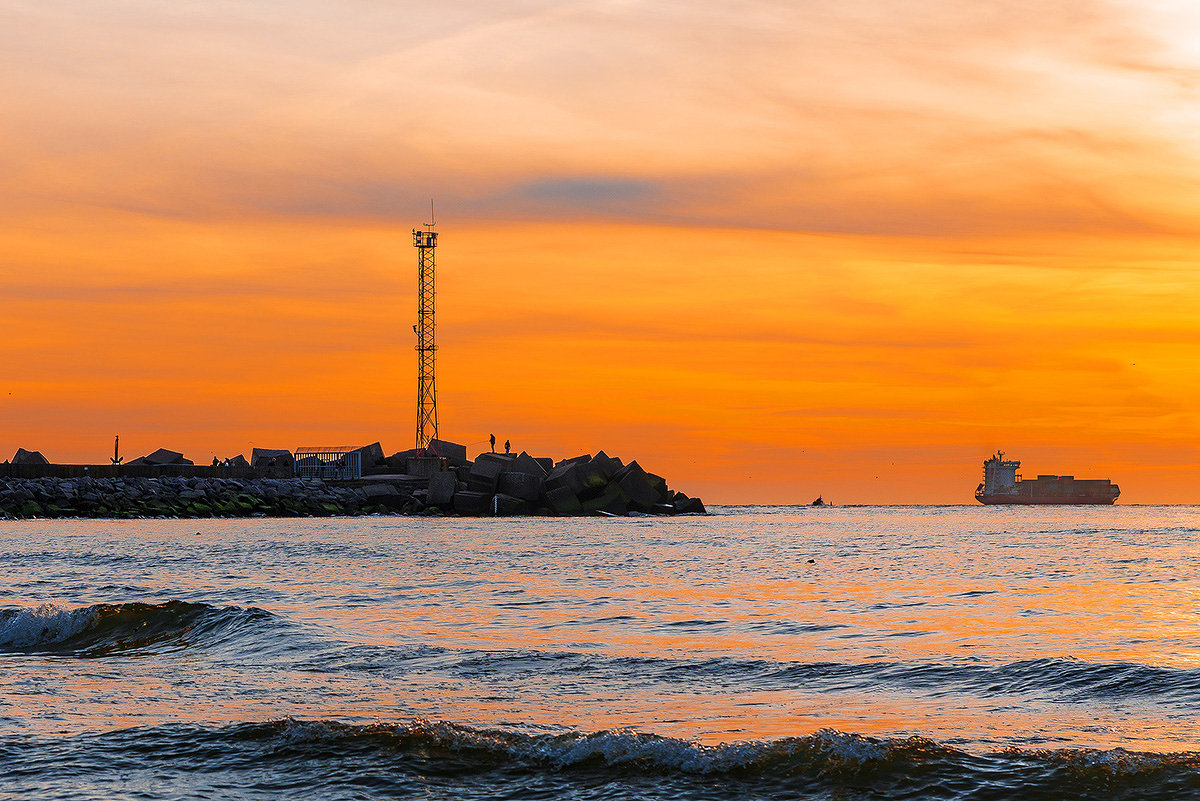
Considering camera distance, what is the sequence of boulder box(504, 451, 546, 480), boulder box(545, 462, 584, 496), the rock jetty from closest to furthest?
the rock jetty, boulder box(545, 462, 584, 496), boulder box(504, 451, 546, 480)

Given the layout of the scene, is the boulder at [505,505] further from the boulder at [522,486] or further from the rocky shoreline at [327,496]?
the boulder at [522,486]

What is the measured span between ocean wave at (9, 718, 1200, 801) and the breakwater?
60.6m

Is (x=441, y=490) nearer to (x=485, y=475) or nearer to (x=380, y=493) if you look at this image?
(x=485, y=475)

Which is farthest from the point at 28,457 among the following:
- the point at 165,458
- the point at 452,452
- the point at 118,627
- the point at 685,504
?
the point at 118,627

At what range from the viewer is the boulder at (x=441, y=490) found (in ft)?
247

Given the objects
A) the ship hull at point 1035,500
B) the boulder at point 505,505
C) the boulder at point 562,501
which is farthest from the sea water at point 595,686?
the ship hull at point 1035,500

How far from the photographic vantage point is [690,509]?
91.4 metres

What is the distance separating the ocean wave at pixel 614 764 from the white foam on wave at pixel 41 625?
27.5ft

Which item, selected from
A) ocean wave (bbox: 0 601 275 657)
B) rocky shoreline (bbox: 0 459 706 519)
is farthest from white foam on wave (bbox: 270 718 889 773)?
rocky shoreline (bbox: 0 459 706 519)

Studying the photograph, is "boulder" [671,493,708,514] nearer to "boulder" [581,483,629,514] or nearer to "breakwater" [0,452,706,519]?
"breakwater" [0,452,706,519]

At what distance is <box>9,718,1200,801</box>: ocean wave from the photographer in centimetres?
796

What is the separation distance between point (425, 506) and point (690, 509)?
2441cm

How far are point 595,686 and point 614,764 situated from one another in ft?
11.5

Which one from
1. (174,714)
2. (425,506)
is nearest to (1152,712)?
(174,714)
